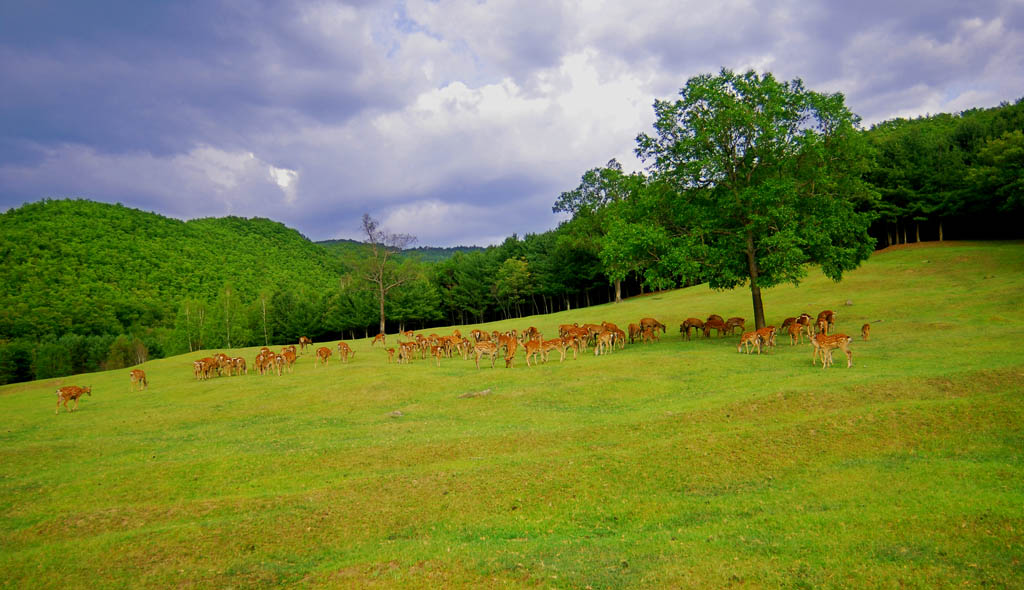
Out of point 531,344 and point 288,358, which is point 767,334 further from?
point 288,358

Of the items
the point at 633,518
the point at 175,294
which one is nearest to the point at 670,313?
the point at 633,518

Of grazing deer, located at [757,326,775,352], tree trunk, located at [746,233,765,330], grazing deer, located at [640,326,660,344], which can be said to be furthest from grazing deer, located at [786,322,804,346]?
grazing deer, located at [640,326,660,344]

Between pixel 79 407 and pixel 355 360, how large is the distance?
1330cm

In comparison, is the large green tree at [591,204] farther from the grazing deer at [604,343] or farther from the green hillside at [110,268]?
the green hillside at [110,268]

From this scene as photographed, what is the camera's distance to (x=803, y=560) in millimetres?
6906

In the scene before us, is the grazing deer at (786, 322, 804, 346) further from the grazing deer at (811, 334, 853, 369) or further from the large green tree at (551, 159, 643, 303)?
the large green tree at (551, 159, 643, 303)

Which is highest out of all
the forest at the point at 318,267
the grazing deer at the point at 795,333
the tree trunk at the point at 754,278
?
the forest at the point at 318,267

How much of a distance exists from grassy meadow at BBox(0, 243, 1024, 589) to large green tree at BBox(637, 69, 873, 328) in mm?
7609

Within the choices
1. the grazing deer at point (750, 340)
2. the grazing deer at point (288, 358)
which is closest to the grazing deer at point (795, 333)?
the grazing deer at point (750, 340)

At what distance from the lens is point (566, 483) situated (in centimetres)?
1016

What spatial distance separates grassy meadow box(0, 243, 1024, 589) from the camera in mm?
7207

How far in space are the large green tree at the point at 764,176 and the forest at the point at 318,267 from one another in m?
2.98

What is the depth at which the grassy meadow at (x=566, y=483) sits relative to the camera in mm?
7207

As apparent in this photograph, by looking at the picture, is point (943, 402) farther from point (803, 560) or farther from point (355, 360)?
point (355, 360)
